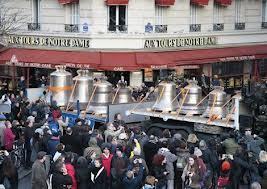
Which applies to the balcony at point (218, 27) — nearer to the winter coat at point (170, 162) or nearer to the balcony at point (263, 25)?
the balcony at point (263, 25)

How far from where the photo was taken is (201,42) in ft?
123

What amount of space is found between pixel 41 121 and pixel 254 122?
6.80 m

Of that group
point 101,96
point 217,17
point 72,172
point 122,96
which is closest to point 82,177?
point 72,172

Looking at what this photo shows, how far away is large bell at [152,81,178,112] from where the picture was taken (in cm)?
2441

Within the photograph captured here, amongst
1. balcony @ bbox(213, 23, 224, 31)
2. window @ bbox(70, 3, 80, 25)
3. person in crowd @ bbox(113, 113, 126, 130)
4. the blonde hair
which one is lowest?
the blonde hair

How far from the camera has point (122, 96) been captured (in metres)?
26.9

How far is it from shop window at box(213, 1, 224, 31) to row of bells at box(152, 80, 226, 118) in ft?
45.6

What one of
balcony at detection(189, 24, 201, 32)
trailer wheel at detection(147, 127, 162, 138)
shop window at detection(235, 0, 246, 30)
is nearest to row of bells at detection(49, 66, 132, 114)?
trailer wheel at detection(147, 127, 162, 138)

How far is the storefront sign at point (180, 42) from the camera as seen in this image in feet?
117

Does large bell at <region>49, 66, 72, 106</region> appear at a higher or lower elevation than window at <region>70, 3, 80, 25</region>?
lower

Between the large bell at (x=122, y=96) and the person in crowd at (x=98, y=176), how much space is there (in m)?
9.81

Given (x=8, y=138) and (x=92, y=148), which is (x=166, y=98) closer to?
(x=8, y=138)

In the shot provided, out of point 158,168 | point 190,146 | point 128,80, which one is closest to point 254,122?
point 190,146

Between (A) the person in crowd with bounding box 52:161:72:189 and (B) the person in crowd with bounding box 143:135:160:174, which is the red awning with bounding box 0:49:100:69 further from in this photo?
(A) the person in crowd with bounding box 52:161:72:189
